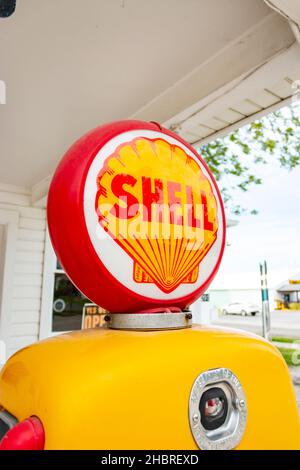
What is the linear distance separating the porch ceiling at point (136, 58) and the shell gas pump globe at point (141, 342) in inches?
33.2

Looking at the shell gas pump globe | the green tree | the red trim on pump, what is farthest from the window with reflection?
the red trim on pump

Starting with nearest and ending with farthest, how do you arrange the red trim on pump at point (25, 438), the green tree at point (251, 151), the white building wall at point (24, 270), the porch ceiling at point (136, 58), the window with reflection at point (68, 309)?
the red trim on pump at point (25, 438)
the porch ceiling at point (136, 58)
the white building wall at point (24, 270)
the window with reflection at point (68, 309)
the green tree at point (251, 151)

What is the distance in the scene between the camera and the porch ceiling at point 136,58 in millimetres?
1369

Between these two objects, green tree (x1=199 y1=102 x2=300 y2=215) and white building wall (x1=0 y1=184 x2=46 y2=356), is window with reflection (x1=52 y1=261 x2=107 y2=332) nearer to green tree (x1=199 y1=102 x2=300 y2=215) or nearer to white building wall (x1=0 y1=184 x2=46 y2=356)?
white building wall (x1=0 y1=184 x2=46 y2=356)

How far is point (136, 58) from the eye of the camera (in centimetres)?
161

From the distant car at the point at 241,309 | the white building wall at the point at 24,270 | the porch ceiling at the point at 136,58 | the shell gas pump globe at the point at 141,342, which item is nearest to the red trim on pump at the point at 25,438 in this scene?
Answer: the shell gas pump globe at the point at 141,342

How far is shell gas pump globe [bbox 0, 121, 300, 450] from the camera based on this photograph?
57 centimetres

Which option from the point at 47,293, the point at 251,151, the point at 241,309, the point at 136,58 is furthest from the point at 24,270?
the point at 241,309

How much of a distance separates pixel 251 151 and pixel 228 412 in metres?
4.78

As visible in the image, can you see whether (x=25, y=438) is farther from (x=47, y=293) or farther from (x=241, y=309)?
(x=241, y=309)

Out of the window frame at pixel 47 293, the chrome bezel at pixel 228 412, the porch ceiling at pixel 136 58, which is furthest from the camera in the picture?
the window frame at pixel 47 293

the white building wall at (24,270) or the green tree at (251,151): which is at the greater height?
the green tree at (251,151)

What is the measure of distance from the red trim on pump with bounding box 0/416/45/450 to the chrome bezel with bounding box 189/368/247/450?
0.83ft

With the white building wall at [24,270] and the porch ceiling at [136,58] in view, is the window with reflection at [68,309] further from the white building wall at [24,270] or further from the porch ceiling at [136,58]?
the porch ceiling at [136,58]
